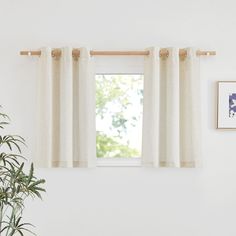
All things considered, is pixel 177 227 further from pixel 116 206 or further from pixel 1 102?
pixel 1 102

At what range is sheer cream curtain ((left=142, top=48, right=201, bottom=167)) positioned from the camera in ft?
10.5

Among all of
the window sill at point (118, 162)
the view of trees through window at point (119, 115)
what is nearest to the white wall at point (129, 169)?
the window sill at point (118, 162)

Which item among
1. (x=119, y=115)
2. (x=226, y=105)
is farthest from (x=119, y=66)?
(x=226, y=105)

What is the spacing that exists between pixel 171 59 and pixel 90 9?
2.60 ft

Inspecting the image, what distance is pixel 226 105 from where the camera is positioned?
329cm

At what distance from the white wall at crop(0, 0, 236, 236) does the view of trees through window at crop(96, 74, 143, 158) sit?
211 mm

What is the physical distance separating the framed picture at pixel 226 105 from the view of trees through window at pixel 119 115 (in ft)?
2.12

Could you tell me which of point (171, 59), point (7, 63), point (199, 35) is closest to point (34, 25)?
point (7, 63)

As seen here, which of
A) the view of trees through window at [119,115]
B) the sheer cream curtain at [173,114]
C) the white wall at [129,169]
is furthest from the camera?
the view of trees through window at [119,115]

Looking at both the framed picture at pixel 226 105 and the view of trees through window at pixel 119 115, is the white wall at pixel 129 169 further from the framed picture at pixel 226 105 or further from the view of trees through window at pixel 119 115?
the view of trees through window at pixel 119 115

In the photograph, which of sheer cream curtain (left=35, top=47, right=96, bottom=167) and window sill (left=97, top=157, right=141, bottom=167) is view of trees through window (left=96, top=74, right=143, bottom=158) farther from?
sheer cream curtain (left=35, top=47, right=96, bottom=167)

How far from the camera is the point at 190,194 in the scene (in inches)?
130

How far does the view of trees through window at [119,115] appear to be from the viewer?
3.40 m

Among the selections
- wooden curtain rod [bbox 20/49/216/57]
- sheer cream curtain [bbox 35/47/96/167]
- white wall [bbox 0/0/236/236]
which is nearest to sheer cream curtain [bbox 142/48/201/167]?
wooden curtain rod [bbox 20/49/216/57]
